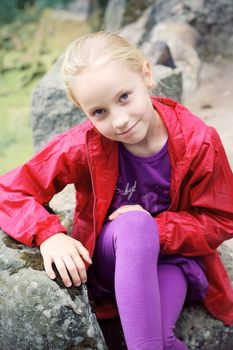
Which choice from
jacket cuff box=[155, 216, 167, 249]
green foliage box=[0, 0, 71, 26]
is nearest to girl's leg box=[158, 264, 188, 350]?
jacket cuff box=[155, 216, 167, 249]

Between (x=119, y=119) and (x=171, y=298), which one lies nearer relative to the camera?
(x=119, y=119)

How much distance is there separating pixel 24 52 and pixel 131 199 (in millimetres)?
5724

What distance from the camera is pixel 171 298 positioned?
1892mm

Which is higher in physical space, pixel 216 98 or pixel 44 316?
pixel 44 316

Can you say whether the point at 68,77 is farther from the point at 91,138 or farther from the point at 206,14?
the point at 206,14

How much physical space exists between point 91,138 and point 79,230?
0.34 m

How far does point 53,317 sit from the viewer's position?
165 centimetres

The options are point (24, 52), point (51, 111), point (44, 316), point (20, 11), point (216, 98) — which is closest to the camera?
point (44, 316)

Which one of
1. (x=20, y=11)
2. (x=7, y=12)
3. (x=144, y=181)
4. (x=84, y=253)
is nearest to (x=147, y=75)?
(x=144, y=181)

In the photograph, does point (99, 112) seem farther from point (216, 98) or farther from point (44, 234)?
point (216, 98)

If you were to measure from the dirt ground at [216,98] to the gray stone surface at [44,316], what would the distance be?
186 cm

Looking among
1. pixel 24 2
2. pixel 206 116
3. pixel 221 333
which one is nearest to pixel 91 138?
pixel 221 333

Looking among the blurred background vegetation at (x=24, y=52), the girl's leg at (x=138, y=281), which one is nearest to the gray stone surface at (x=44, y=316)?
the girl's leg at (x=138, y=281)

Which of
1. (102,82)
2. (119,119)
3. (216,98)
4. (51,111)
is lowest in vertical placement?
(216,98)
